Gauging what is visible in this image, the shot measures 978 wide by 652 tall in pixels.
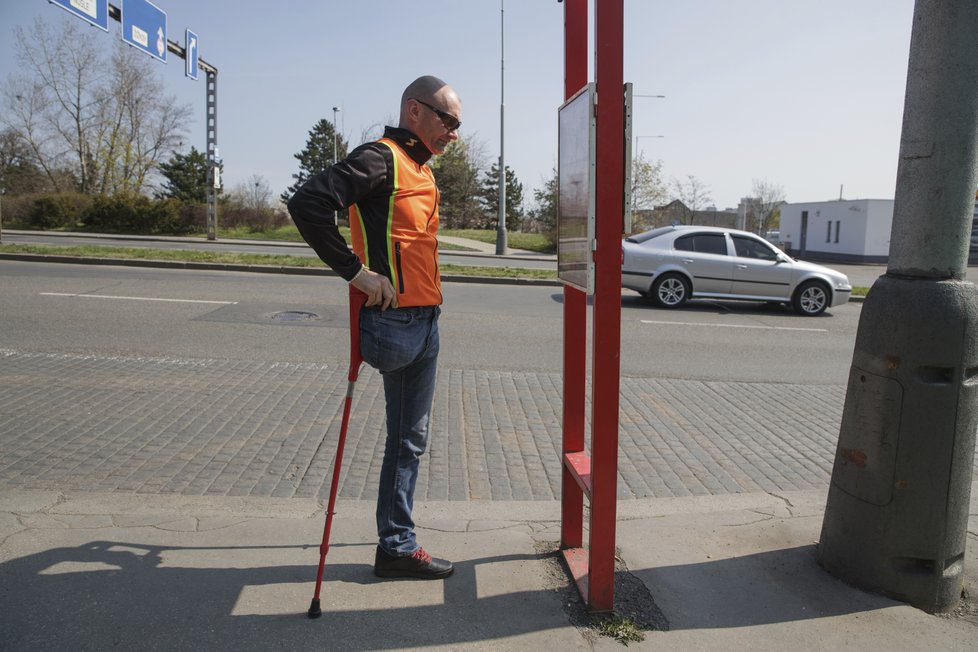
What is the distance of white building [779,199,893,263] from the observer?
37.9 m

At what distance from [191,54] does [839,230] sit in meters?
34.2

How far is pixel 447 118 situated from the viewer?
288cm

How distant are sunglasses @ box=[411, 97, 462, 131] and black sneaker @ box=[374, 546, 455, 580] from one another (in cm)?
178

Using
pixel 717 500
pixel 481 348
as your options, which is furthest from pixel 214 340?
pixel 717 500

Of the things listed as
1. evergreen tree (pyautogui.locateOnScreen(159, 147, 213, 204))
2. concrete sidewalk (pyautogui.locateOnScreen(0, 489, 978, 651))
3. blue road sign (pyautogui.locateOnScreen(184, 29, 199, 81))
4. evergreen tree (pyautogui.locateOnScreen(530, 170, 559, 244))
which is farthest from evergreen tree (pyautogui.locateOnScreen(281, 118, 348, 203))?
concrete sidewalk (pyautogui.locateOnScreen(0, 489, 978, 651))

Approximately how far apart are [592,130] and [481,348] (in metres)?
6.38

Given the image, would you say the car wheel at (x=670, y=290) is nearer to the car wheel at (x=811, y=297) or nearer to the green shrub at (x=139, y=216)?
the car wheel at (x=811, y=297)

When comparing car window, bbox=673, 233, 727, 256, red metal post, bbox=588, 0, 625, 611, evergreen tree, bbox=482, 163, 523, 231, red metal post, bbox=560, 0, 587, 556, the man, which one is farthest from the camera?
evergreen tree, bbox=482, 163, 523, 231

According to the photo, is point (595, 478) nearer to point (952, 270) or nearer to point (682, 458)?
point (952, 270)

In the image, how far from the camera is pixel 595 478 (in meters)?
2.77

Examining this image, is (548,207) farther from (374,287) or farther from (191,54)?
(374,287)

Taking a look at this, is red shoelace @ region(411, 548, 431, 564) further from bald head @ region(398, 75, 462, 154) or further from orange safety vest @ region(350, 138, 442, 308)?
bald head @ region(398, 75, 462, 154)

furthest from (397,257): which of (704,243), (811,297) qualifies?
(811,297)

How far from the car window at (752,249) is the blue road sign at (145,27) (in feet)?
47.1
